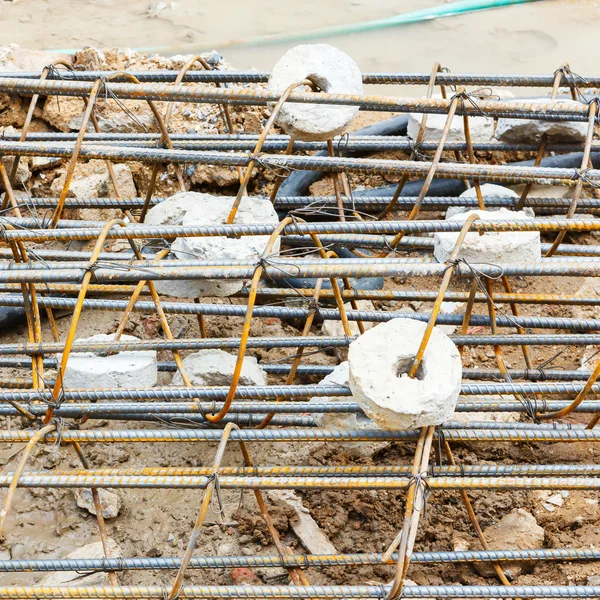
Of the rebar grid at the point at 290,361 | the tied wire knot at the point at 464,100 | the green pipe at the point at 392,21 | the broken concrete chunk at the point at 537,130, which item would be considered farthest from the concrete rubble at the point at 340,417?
the green pipe at the point at 392,21

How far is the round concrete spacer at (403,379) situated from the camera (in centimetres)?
A: 222

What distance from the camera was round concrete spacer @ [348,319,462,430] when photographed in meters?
2.22

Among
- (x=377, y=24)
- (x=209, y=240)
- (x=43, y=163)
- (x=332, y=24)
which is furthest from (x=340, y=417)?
(x=332, y=24)

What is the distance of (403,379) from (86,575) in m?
1.30

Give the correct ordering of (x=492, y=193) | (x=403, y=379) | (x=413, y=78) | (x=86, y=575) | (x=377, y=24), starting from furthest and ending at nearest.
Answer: (x=377, y=24) → (x=492, y=193) → (x=413, y=78) → (x=86, y=575) → (x=403, y=379)

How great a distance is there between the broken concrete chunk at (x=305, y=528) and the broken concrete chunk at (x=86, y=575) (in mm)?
609

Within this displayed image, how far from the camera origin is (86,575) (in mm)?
2691

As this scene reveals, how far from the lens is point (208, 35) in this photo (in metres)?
7.27

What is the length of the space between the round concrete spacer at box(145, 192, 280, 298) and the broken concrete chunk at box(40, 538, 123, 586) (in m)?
0.98

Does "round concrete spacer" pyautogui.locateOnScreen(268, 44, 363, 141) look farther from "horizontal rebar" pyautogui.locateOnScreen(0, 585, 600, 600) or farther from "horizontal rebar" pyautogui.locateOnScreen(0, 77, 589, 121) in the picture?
"horizontal rebar" pyautogui.locateOnScreen(0, 585, 600, 600)

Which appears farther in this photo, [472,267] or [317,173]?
[317,173]

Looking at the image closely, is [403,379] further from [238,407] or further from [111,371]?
[111,371]

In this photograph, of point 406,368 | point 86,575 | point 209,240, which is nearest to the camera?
point 406,368

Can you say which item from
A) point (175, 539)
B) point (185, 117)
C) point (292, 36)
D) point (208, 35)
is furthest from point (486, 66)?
point (175, 539)
